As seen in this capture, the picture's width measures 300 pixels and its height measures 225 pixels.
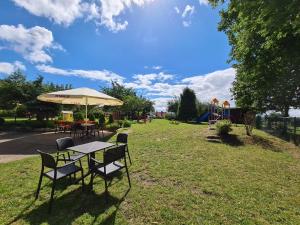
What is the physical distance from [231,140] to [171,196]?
7155mm

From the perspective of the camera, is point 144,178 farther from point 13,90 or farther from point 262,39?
point 13,90

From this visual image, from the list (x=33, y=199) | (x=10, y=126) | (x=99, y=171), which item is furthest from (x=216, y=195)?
(x=10, y=126)

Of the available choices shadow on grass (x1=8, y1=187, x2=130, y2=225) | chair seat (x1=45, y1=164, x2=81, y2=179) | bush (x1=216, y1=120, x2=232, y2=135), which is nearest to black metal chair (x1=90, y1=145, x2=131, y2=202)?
shadow on grass (x1=8, y1=187, x2=130, y2=225)

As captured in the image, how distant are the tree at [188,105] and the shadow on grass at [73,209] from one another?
78.6ft

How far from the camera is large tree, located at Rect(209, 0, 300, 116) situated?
3.43 meters

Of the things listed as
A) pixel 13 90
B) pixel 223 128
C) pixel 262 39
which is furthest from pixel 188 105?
pixel 13 90

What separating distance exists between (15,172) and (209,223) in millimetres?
4677

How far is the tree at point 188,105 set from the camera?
2680 cm

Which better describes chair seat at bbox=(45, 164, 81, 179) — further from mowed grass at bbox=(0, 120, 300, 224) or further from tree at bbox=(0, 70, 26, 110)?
tree at bbox=(0, 70, 26, 110)

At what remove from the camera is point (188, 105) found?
88.3 feet

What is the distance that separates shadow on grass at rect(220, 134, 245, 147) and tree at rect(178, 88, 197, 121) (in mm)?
16481

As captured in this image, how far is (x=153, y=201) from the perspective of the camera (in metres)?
3.47

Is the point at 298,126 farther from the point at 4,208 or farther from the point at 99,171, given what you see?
the point at 4,208

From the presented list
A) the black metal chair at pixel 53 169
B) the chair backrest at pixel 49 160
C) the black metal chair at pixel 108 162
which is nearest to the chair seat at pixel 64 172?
the black metal chair at pixel 53 169
